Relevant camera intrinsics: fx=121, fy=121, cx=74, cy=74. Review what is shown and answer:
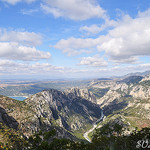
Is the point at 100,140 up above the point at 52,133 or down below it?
below

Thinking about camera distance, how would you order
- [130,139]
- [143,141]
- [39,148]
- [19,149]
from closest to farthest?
1. [39,148]
2. [143,141]
3. [19,149]
4. [130,139]

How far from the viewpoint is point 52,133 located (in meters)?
82.0

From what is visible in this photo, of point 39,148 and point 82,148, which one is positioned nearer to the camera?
point 39,148

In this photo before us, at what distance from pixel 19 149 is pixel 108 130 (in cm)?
10132

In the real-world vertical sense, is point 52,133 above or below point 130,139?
above

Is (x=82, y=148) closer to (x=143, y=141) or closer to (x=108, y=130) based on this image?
(x=143, y=141)

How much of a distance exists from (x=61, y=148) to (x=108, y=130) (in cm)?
8832

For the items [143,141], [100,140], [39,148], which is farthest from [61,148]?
[143,141]

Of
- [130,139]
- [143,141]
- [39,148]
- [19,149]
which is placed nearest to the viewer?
[39,148]

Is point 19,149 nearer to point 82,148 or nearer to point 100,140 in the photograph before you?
point 82,148

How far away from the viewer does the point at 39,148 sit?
67812 mm

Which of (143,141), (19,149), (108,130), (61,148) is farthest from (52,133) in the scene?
(108,130)

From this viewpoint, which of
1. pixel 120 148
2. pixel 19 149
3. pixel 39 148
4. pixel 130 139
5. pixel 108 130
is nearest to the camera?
pixel 39 148

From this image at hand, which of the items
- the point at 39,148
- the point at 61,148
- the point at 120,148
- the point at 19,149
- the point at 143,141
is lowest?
the point at 120,148
